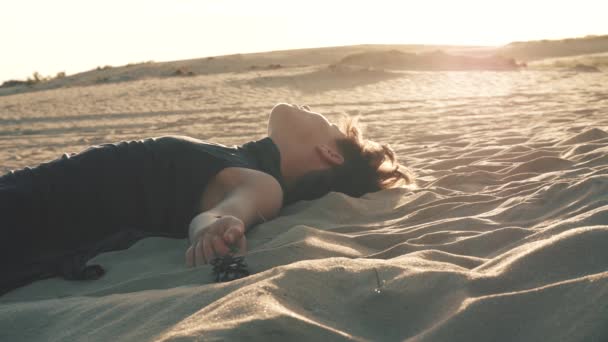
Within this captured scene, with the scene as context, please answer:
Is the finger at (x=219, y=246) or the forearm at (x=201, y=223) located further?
the forearm at (x=201, y=223)

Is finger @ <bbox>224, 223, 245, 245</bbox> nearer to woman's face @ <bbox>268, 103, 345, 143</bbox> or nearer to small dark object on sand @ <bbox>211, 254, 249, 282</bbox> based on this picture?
small dark object on sand @ <bbox>211, 254, 249, 282</bbox>

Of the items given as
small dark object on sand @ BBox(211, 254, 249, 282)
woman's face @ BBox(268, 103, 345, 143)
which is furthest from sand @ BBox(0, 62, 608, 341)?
woman's face @ BBox(268, 103, 345, 143)

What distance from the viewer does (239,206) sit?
2629 millimetres

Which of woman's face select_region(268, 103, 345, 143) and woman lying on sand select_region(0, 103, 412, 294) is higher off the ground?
woman's face select_region(268, 103, 345, 143)

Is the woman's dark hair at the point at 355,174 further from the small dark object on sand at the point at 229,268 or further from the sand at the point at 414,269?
the small dark object on sand at the point at 229,268

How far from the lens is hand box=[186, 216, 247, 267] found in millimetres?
2182

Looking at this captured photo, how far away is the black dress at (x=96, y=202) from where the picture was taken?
243cm

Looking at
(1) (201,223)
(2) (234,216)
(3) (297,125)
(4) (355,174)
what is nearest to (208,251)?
(1) (201,223)

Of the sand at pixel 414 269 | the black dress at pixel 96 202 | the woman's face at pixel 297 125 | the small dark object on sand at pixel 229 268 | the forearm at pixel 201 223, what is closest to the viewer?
the sand at pixel 414 269

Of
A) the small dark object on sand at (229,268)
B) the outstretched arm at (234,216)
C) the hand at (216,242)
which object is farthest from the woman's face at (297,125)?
the small dark object on sand at (229,268)

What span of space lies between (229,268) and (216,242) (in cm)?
21

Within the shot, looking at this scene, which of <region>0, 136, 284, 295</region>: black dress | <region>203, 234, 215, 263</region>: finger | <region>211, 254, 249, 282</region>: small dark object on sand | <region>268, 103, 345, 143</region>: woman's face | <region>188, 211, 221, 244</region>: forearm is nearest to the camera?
<region>211, 254, 249, 282</region>: small dark object on sand

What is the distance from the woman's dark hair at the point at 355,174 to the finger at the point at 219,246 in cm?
123

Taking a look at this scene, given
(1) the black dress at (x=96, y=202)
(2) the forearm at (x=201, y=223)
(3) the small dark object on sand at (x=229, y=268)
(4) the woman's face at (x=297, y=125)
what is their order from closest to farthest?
(3) the small dark object on sand at (x=229, y=268)
(2) the forearm at (x=201, y=223)
(1) the black dress at (x=96, y=202)
(4) the woman's face at (x=297, y=125)
